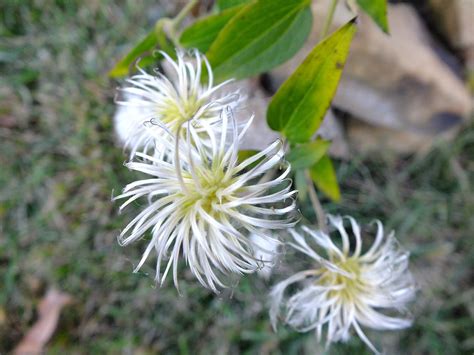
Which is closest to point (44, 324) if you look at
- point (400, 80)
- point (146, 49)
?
point (146, 49)

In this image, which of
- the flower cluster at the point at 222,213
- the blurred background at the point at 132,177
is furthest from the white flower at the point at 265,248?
Answer: the blurred background at the point at 132,177

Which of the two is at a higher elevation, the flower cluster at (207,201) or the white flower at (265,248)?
the flower cluster at (207,201)

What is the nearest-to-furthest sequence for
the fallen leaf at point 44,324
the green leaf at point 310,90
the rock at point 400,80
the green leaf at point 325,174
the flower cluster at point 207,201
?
the flower cluster at point 207,201, the green leaf at point 310,90, the green leaf at point 325,174, the rock at point 400,80, the fallen leaf at point 44,324

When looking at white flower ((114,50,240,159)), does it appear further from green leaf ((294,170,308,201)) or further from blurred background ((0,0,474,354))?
blurred background ((0,0,474,354))

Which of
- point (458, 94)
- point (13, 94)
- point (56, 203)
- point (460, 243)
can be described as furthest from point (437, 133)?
point (13, 94)

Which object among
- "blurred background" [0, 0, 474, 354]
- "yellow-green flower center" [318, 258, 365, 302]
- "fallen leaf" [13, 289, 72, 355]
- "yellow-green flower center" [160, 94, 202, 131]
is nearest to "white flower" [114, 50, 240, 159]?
"yellow-green flower center" [160, 94, 202, 131]

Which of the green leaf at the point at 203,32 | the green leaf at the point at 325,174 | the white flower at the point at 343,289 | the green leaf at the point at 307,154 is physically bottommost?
the white flower at the point at 343,289

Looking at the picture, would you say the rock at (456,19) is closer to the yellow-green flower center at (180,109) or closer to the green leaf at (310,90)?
the green leaf at (310,90)
